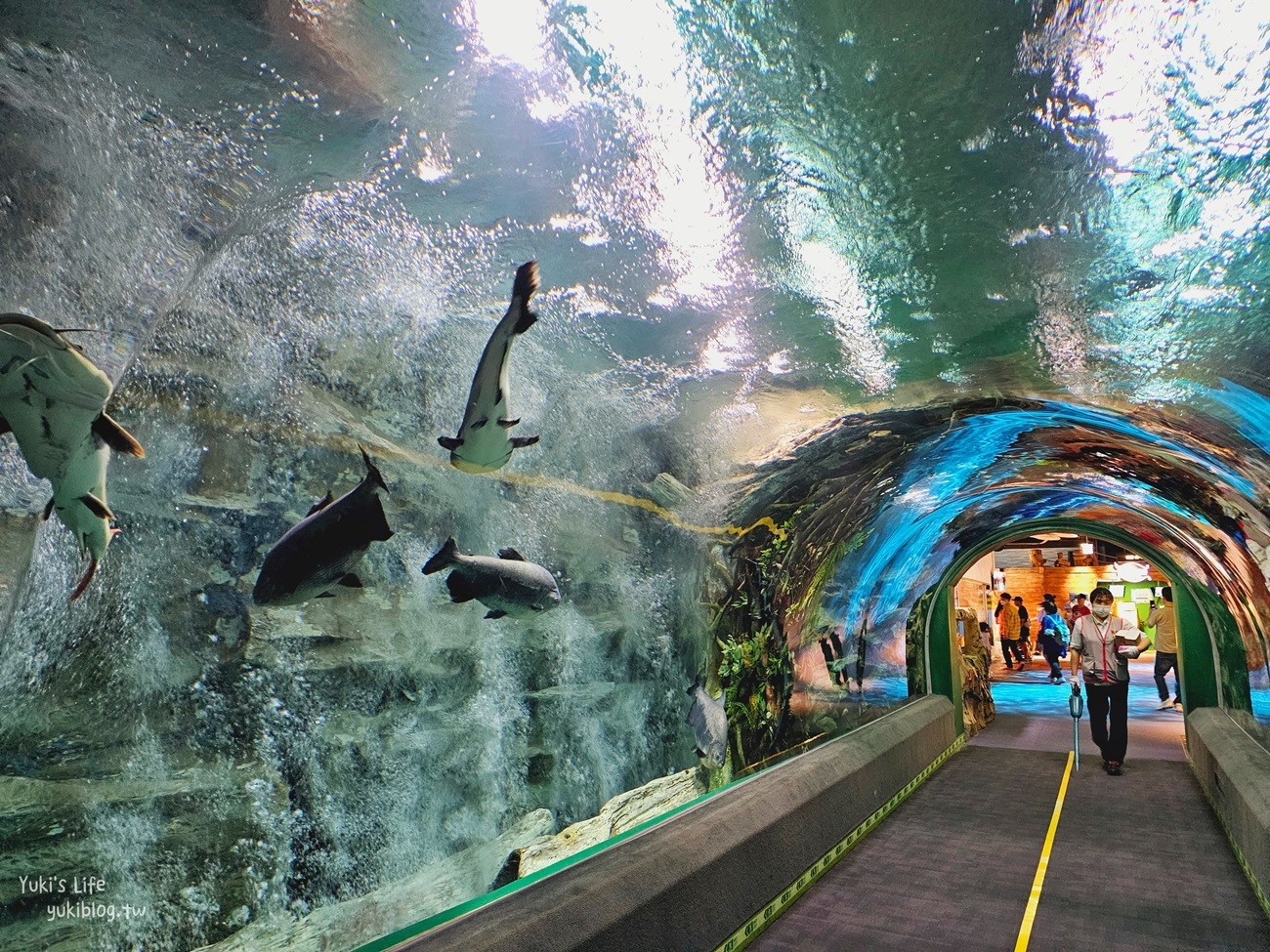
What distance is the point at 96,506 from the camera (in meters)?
2.63

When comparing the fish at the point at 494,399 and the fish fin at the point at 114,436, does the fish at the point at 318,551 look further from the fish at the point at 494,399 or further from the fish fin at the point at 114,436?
the fish fin at the point at 114,436

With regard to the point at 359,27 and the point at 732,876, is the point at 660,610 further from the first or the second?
the point at 359,27

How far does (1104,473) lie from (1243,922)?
15.6 feet

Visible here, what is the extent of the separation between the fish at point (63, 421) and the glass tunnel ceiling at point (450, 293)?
0.29ft

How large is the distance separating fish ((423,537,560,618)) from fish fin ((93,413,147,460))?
1.48 meters

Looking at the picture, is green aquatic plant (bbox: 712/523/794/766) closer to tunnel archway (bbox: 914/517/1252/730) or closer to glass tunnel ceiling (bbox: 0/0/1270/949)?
glass tunnel ceiling (bbox: 0/0/1270/949)

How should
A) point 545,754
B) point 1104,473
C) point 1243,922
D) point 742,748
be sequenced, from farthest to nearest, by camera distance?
point 1104,473 → point 742,748 → point 1243,922 → point 545,754

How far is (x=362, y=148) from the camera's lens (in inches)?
118

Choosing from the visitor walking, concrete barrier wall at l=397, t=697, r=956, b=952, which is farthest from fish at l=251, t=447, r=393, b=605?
the visitor walking

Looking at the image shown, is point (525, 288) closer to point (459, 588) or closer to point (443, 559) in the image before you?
point (443, 559)

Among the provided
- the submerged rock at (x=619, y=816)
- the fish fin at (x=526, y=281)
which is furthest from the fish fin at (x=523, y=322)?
the submerged rock at (x=619, y=816)

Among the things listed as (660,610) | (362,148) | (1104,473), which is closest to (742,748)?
(660,610)

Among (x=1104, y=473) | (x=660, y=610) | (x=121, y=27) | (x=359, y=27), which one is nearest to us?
(x=121, y=27)

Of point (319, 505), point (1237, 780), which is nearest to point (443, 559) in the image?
point (319, 505)
